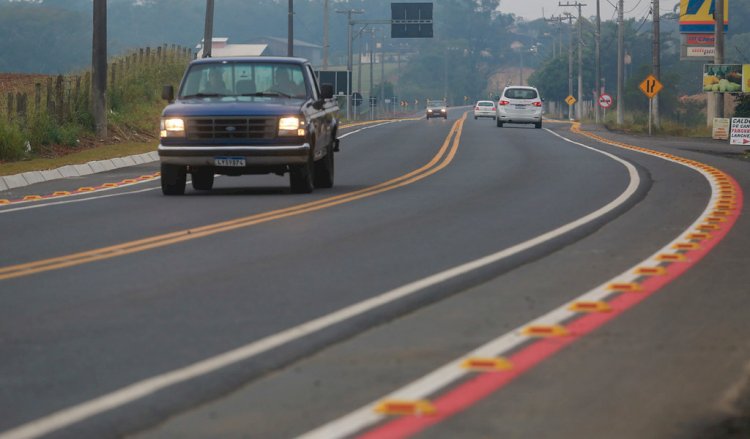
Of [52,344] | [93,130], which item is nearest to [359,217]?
[52,344]

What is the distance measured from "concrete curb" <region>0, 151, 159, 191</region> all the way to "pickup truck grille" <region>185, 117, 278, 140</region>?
4.80 meters

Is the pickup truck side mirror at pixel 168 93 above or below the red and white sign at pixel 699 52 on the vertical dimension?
below

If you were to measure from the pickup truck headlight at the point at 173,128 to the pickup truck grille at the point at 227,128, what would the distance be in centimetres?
7

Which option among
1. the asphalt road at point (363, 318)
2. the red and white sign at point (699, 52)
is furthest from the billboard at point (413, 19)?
the asphalt road at point (363, 318)

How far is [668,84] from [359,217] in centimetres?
11082

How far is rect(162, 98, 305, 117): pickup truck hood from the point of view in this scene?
809 inches

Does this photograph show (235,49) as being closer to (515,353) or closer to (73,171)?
(73,171)

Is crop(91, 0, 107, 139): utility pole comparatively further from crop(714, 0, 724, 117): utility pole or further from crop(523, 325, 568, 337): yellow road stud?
crop(523, 325, 568, 337): yellow road stud

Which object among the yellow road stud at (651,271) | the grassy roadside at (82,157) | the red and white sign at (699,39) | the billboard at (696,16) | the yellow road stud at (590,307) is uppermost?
the billboard at (696,16)

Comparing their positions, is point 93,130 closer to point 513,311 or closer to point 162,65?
point 162,65

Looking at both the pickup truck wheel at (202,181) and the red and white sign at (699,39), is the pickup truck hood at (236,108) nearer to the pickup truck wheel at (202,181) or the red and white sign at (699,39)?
the pickup truck wheel at (202,181)

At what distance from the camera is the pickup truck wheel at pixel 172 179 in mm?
20969

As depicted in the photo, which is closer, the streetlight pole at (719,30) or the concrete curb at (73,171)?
the concrete curb at (73,171)

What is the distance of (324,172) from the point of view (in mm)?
22500
